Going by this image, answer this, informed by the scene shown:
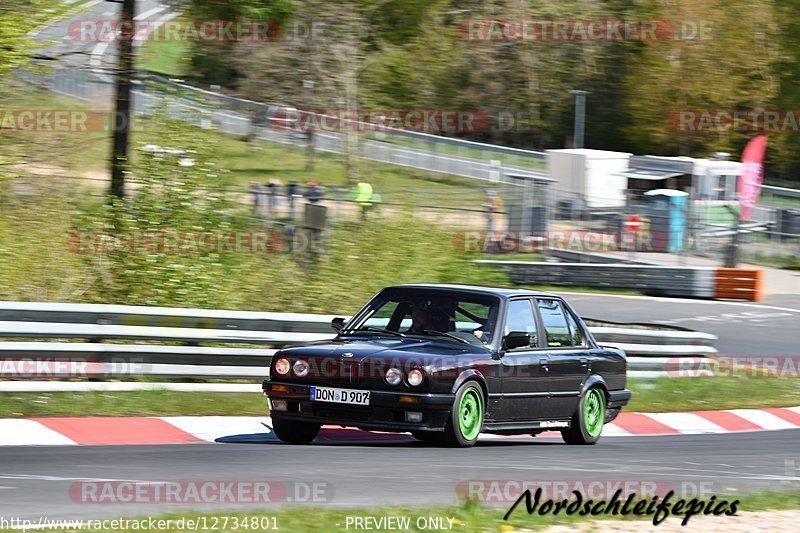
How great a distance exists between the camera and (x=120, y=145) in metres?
17.2

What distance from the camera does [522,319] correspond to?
34.2 feet

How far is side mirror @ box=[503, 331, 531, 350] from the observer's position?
9945mm

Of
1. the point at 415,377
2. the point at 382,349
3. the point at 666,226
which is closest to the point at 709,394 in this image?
the point at 382,349

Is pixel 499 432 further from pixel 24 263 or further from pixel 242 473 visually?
pixel 24 263

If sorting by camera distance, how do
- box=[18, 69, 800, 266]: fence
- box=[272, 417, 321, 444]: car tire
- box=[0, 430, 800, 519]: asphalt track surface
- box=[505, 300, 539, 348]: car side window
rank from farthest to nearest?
box=[18, 69, 800, 266]: fence, box=[505, 300, 539, 348]: car side window, box=[272, 417, 321, 444]: car tire, box=[0, 430, 800, 519]: asphalt track surface

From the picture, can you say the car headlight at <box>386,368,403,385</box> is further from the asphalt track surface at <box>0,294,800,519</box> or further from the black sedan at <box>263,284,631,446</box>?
the asphalt track surface at <box>0,294,800,519</box>

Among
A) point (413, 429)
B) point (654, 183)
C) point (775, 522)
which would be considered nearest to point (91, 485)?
point (413, 429)

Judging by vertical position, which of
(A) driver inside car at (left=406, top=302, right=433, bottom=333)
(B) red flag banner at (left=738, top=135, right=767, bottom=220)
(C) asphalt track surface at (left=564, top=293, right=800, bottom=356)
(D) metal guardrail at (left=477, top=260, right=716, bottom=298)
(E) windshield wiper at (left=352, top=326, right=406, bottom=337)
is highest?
(B) red flag banner at (left=738, top=135, right=767, bottom=220)

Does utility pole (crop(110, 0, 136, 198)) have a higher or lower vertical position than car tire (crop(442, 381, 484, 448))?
higher

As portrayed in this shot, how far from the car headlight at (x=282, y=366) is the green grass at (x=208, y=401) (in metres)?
1.78

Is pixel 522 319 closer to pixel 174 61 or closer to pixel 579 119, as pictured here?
pixel 174 61

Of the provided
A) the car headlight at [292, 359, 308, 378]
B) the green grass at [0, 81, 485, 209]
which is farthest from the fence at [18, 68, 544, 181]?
the car headlight at [292, 359, 308, 378]

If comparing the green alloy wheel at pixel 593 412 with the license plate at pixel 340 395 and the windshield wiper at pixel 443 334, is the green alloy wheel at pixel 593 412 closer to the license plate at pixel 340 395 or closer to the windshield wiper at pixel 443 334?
the windshield wiper at pixel 443 334

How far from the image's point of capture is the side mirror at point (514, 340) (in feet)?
32.6
